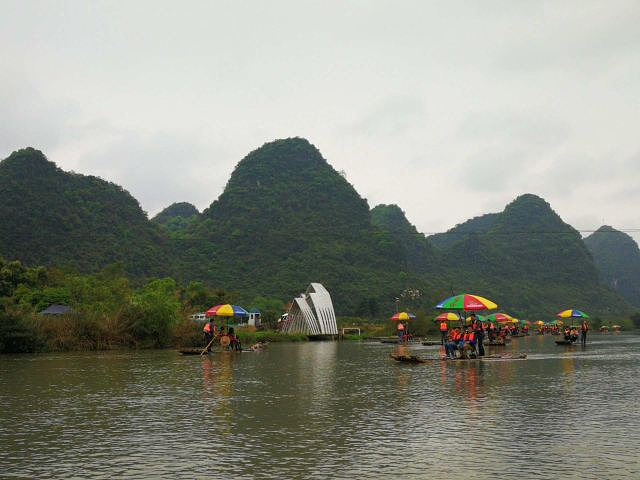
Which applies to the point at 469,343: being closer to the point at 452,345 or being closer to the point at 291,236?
the point at 452,345

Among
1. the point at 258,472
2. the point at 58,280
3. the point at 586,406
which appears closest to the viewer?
the point at 258,472

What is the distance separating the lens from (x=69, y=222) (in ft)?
297

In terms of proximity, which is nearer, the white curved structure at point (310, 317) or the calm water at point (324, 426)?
the calm water at point (324, 426)

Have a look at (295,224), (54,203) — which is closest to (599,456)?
(54,203)

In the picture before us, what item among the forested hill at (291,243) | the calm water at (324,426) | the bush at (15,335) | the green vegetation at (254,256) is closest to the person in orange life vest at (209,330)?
the green vegetation at (254,256)

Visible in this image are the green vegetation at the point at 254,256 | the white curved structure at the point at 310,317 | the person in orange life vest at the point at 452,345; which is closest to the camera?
the person in orange life vest at the point at 452,345

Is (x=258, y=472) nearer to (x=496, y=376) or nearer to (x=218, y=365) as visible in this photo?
(x=496, y=376)

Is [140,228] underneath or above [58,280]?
above

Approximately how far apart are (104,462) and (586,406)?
881cm

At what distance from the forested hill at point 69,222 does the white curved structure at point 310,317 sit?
34.2 metres

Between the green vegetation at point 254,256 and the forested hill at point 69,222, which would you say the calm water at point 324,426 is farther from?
the forested hill at point 69,222

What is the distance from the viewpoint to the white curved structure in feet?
195

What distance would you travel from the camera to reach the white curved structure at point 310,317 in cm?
5941

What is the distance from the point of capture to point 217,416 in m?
11.7
